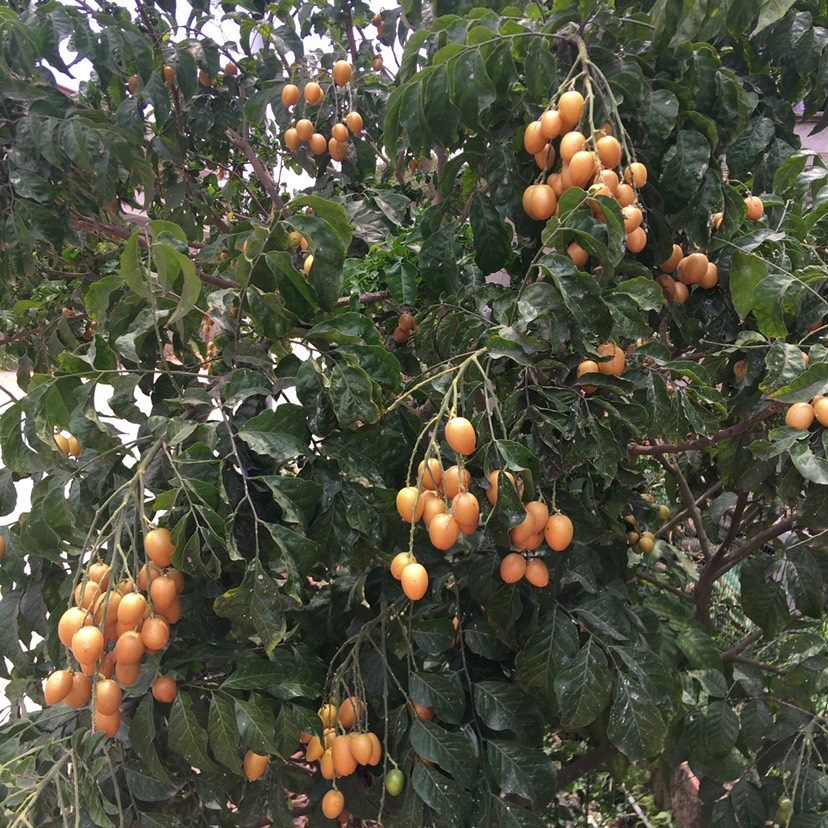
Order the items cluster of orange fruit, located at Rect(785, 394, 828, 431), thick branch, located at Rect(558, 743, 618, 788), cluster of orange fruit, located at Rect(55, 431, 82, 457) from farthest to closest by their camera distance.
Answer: thick branch, located at Rect(558, 743, 618, 788)
cluster of orange fruit, located at Rect(55, 431, 82, 457)
cluster of orange fruit, located at Rect(785, 394, 828, 431)

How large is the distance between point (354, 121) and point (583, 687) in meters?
1.40

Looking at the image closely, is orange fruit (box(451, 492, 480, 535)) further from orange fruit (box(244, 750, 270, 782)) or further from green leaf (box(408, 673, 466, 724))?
orange fruit (box(244, 750, 270, 782))

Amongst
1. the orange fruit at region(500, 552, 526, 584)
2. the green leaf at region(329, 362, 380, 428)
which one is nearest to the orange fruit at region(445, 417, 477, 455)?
the green leaf at region(329, 362, 380, 428)

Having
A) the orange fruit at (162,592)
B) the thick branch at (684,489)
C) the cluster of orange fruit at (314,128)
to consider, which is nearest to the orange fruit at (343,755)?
the orange fruit at (162,592)

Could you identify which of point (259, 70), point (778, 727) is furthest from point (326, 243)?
point (259, 70)

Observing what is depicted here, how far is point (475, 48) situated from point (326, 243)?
331 millimetres

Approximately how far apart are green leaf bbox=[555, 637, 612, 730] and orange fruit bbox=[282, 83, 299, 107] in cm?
145

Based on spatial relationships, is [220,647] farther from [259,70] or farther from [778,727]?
[259,70]

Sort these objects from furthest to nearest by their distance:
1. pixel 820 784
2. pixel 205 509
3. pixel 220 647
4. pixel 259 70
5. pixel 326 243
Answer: pixel 259 70 → pixel 820 784 → pixel 220 647 → pixel 326 243 → pixel 205 509

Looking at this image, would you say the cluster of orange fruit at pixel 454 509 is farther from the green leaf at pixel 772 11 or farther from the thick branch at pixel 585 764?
the thick branch at pixel 585 764

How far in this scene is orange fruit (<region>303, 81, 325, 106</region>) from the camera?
172 cm

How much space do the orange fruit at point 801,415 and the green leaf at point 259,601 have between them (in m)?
0.63

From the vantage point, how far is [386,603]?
1.12m

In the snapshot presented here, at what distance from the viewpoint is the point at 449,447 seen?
2.82ft
